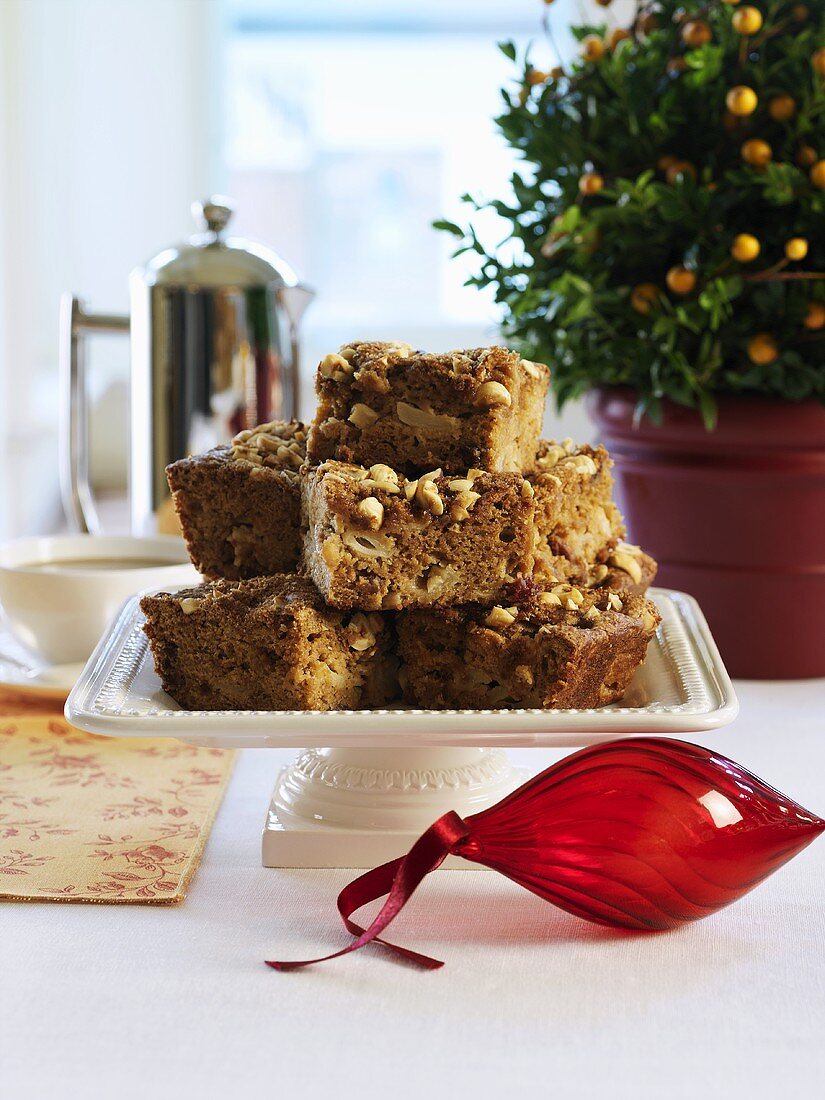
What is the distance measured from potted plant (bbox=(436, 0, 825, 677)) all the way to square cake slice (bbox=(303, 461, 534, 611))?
18.5 inches

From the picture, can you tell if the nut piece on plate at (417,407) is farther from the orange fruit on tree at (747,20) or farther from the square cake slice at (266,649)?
the orange fruit on tree at (747,20)

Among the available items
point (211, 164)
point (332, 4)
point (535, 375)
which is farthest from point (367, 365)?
point (332, 4)

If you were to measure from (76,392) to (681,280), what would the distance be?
891 millimetres

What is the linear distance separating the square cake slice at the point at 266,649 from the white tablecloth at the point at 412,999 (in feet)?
0.41

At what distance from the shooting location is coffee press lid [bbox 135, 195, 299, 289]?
5.54ft

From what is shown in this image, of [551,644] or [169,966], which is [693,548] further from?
[169,966]

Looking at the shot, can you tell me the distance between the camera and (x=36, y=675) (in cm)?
127

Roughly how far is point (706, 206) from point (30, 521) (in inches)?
82.5

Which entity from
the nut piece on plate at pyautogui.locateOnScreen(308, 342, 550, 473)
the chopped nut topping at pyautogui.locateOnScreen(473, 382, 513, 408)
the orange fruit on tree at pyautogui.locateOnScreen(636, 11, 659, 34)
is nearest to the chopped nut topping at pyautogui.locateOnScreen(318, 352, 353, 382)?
the nut piece on plate at pyautogui.locateOnScreen(308, 342, 550, 473)

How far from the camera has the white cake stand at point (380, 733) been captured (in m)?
0.80

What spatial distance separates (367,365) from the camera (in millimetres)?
938

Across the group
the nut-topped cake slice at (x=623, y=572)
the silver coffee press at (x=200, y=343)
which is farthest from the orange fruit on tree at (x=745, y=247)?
the silver coffee press at (x=200, y=343)

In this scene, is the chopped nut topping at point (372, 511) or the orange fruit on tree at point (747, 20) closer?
the chopped nut topping at point (372, 511)

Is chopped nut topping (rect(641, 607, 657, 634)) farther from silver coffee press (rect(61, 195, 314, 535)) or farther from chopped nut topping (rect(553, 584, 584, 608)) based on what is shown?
silver coffee press (rect(61, 195, 314, 535))
